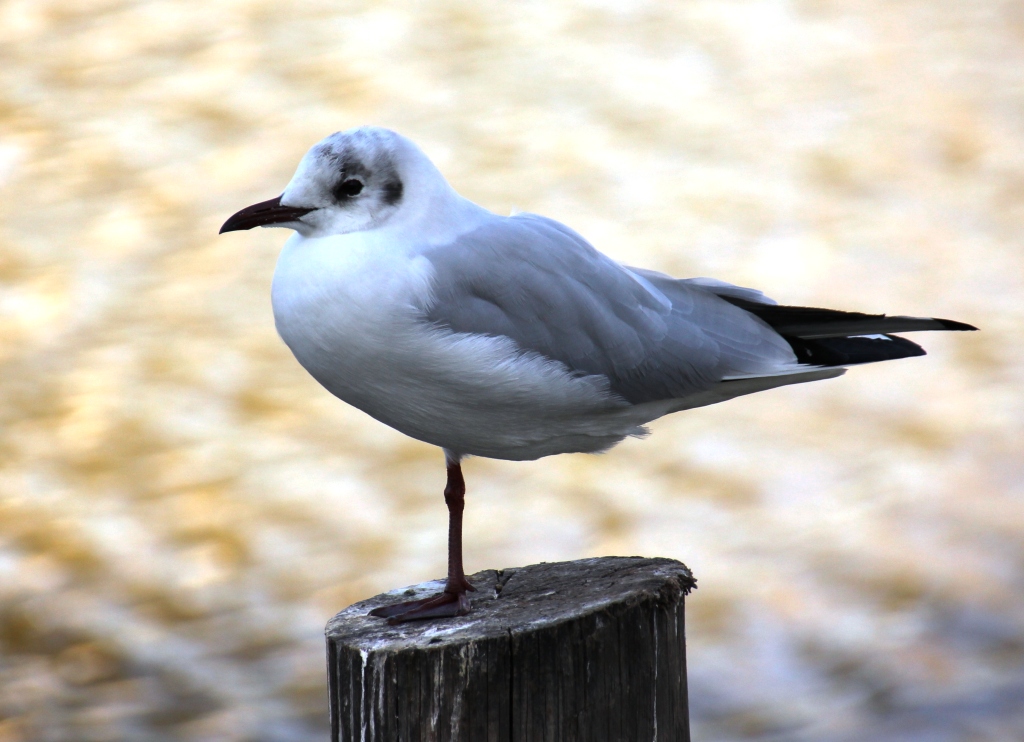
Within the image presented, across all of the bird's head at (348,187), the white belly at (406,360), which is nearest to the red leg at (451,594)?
the white belly at (406,360)

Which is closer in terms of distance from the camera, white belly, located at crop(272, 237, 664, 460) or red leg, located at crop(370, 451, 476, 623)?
white belly, located at crop(272, 237, 664, 460)

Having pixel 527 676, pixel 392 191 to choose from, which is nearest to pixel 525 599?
pixel 527 676

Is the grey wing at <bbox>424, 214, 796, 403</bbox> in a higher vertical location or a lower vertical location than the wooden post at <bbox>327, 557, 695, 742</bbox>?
higher

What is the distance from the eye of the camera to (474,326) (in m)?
2.47

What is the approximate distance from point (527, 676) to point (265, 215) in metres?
1.00

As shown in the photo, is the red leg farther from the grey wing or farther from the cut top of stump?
the grey wing

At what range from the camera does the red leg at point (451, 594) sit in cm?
256

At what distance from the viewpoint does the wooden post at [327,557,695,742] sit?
7.50 feet

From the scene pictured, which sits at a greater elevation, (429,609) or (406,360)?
(406,360)

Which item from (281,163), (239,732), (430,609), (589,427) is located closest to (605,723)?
Result: (430,609)

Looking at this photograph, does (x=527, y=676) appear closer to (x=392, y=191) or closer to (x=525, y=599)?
(x=525, y=599)

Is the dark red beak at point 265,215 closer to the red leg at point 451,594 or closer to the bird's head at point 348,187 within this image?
the bird's head at point 348,187

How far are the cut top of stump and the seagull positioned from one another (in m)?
0.07

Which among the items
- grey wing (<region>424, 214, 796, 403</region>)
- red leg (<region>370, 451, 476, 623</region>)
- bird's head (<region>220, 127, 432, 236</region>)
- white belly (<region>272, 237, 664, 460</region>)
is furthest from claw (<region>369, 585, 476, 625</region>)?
bird's head (<region>220, 127, 432, 236</region>)
